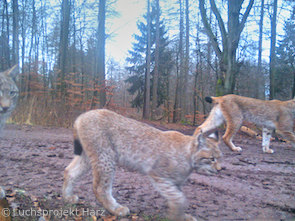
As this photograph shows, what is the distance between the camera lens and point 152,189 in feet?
13.5

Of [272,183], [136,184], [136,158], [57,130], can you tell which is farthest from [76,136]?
[57,130]

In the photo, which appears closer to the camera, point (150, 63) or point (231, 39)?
point (231, 39)

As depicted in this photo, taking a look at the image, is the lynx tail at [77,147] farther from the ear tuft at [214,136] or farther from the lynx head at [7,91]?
the ear tuft at [214,136]

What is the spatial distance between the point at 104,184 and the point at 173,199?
94cm

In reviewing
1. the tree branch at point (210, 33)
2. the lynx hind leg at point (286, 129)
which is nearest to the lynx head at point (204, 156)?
the lynx hind leg at point (286, 129)

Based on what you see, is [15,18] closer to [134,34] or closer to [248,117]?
[134,34]

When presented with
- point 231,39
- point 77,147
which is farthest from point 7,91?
point 231,39

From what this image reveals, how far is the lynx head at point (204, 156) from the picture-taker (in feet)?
10.9

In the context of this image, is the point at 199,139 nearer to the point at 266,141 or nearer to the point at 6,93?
the point at 6,93

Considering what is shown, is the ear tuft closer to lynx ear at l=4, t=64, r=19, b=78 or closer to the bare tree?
lynx ear at l=4, t=64, r=19, b=78

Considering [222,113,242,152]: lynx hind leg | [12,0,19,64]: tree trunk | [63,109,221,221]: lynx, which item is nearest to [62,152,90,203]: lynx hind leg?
[63,109,221,221]: lynx

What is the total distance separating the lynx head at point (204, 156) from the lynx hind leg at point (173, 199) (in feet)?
1.66

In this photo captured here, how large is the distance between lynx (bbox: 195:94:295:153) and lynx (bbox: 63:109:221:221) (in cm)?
426

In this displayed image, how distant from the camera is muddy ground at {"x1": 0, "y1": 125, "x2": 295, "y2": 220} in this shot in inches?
125
